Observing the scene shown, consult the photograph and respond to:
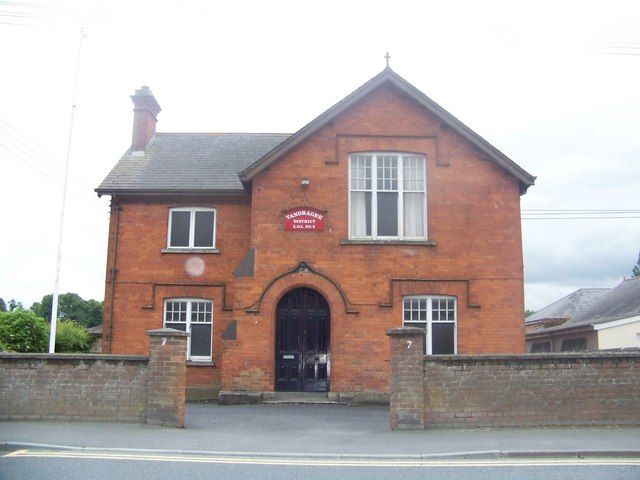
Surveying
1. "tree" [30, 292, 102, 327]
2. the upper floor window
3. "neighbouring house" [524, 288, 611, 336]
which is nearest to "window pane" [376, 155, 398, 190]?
the upper floor window

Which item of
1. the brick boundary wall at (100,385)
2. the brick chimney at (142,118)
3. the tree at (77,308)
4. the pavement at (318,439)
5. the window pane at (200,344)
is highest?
the brick chimney at (142,118)

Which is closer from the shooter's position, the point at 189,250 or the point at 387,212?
the point at 387,212

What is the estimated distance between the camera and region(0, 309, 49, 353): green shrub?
2092cm

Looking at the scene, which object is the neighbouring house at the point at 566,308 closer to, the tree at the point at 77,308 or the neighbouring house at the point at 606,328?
the neighbouring house at the point at 606,328

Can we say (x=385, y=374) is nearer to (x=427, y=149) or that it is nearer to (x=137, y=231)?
(x=427, y=149)

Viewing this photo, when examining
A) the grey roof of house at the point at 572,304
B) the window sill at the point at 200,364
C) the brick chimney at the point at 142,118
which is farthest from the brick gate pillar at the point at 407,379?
the grey roof of house at the point at 572,304

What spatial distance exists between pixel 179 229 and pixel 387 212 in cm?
664

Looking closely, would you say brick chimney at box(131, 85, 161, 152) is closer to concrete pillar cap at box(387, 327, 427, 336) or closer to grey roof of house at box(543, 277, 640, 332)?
concrete pillar cap at box(387, 327, 427, 336)

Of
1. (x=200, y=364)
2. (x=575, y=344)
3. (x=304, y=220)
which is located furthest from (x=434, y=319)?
(x=575, y=344)

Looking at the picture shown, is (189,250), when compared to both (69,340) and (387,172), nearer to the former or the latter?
(387,172)

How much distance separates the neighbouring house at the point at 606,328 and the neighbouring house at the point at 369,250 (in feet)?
28.5

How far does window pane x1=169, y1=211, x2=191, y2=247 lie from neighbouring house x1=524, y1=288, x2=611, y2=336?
84.7 feet

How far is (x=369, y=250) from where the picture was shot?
62.0 feet

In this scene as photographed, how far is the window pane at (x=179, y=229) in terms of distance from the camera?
2133cm
